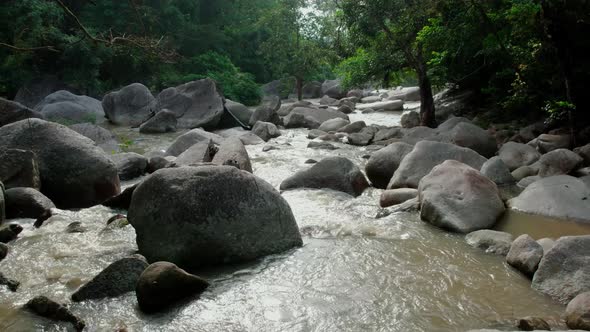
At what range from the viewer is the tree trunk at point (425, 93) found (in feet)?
47.1

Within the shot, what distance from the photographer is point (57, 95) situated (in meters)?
19.7

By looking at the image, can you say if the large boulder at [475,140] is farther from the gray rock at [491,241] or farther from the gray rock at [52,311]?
the gray rock at [52,311]

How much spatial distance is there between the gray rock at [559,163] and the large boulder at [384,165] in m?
2.28

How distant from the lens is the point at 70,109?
1847 cm

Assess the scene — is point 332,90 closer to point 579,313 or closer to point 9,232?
point 9,232

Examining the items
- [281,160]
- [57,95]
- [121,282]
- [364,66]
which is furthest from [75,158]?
[57,95]

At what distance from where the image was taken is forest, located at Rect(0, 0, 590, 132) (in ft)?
29.6

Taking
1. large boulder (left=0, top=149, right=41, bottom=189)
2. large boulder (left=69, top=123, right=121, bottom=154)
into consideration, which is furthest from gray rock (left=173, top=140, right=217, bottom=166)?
large boulder (left=69, top=123, right=121, bottom=154)

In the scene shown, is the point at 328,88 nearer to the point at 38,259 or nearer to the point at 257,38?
the point at 257,38

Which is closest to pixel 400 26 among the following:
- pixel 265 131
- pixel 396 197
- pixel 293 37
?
pixel 265 131

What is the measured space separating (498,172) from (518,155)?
1.35 m

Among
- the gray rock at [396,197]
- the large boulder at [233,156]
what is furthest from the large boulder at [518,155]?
the large boulder at [233,156]

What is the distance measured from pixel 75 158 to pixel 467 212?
5961 millimetres

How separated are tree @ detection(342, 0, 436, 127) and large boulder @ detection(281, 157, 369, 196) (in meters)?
5.98
